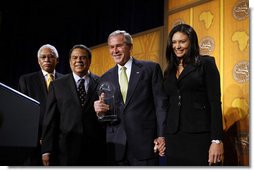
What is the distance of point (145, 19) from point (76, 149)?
2.40 ft

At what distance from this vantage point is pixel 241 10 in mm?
1689

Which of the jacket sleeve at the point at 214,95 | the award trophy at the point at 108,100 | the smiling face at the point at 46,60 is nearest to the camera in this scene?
the jacket sleeve at the point at 214,95

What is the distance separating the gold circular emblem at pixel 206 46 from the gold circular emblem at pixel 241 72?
0.47 feet

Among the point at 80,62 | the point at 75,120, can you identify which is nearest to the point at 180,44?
the point at 80,62

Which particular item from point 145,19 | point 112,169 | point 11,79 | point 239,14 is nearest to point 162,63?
point 145,19

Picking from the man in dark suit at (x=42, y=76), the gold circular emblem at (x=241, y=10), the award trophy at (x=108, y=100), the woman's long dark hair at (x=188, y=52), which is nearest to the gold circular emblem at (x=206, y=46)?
the woman's long dark hair at (x=188, y=52)

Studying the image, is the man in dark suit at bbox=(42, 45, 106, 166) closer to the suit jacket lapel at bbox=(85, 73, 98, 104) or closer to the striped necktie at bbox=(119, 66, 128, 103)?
the suit jacket lapel at bbox=(85, 73, 98, 104)

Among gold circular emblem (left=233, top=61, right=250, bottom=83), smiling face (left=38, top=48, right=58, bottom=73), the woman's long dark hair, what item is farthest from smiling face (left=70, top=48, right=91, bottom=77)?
gold circular emblem (left=233, top=61, right=250, bottom=83)

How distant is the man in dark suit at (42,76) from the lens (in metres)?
1.79

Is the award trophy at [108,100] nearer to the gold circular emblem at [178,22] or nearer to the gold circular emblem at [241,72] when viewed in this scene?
the gold circular emblem at [178,22]

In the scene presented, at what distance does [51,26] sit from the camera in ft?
6.07

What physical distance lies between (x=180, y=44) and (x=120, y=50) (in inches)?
11.6

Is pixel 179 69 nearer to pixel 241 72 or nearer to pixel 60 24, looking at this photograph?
pixel 241 72

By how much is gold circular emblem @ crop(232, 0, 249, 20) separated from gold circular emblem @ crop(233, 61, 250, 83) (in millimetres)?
217
